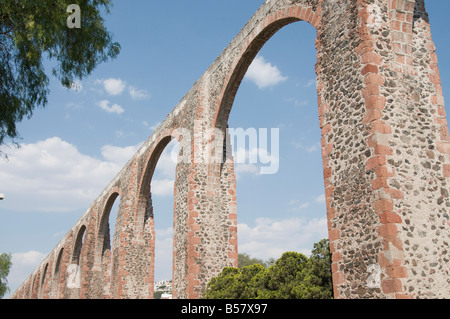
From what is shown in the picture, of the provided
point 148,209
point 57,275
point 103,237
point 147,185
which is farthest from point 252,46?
point 57,275

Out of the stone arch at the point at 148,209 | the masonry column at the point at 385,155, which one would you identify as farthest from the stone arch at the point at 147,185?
the masonry column at the point at 385,155

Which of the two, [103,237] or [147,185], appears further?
[103,237]

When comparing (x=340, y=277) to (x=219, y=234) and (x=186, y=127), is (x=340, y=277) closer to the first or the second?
(x=219, y=234)

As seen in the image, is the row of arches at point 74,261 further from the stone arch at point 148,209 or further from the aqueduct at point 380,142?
the aqueduct at point 380,142

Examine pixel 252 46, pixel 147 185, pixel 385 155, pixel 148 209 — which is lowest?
pixel 385 155

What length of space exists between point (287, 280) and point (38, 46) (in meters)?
6.36

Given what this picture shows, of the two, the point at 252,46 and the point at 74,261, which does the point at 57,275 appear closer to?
the point at 74,261

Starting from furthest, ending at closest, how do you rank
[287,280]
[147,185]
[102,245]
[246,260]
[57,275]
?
[246,260], [57,275], [102,245], [147,185], [287,280]

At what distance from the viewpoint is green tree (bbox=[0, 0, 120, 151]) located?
736 centimetres

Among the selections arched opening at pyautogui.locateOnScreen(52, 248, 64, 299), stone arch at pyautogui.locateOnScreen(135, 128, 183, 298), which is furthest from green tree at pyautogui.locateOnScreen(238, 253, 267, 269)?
stone arch at pyautogui.locateOnScreen(135, 128, 183, 298)

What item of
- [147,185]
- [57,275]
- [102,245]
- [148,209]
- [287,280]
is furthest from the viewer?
[57,275]

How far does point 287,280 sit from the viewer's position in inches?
336

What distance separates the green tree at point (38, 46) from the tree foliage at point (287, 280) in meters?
5.52

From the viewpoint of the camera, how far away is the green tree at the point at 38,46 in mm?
7355
